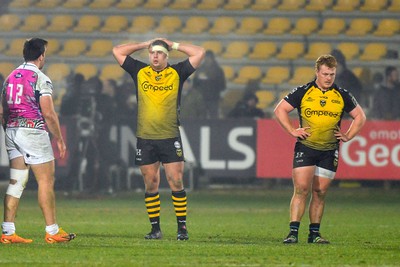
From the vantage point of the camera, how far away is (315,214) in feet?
41.3

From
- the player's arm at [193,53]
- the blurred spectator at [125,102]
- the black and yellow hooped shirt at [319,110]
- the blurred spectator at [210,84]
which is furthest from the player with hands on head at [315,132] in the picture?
the blurred spectator at [210,84]

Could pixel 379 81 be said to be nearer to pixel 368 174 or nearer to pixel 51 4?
pixel 368 174

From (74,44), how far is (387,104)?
8.64 metres

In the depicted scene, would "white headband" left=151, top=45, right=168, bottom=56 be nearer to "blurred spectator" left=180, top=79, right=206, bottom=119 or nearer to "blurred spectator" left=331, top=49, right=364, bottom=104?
"blurred spectator" left=180, top=79, right=206, bottom=119

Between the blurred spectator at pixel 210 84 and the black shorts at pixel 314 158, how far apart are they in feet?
33.5

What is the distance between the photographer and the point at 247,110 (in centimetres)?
2295

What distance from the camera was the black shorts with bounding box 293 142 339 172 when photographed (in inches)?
490

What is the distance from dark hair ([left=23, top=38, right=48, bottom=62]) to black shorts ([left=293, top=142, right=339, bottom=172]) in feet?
9.89

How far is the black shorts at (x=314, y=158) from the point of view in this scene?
1245 centimetres

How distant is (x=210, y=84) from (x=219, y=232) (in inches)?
380

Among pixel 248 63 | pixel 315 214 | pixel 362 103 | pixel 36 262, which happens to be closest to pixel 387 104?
pixel 362 103

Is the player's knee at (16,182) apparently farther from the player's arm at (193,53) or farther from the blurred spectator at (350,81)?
the blurred spectator at (350,81)

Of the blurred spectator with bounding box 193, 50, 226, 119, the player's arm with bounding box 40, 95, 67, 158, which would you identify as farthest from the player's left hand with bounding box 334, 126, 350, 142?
the blurred spectator with bounding box 193, 50, 226, 119

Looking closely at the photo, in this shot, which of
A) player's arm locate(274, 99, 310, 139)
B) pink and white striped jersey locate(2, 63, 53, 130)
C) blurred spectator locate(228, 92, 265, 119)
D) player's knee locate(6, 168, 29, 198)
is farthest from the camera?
blurred spectator locate(228, 92, 265, 119)
